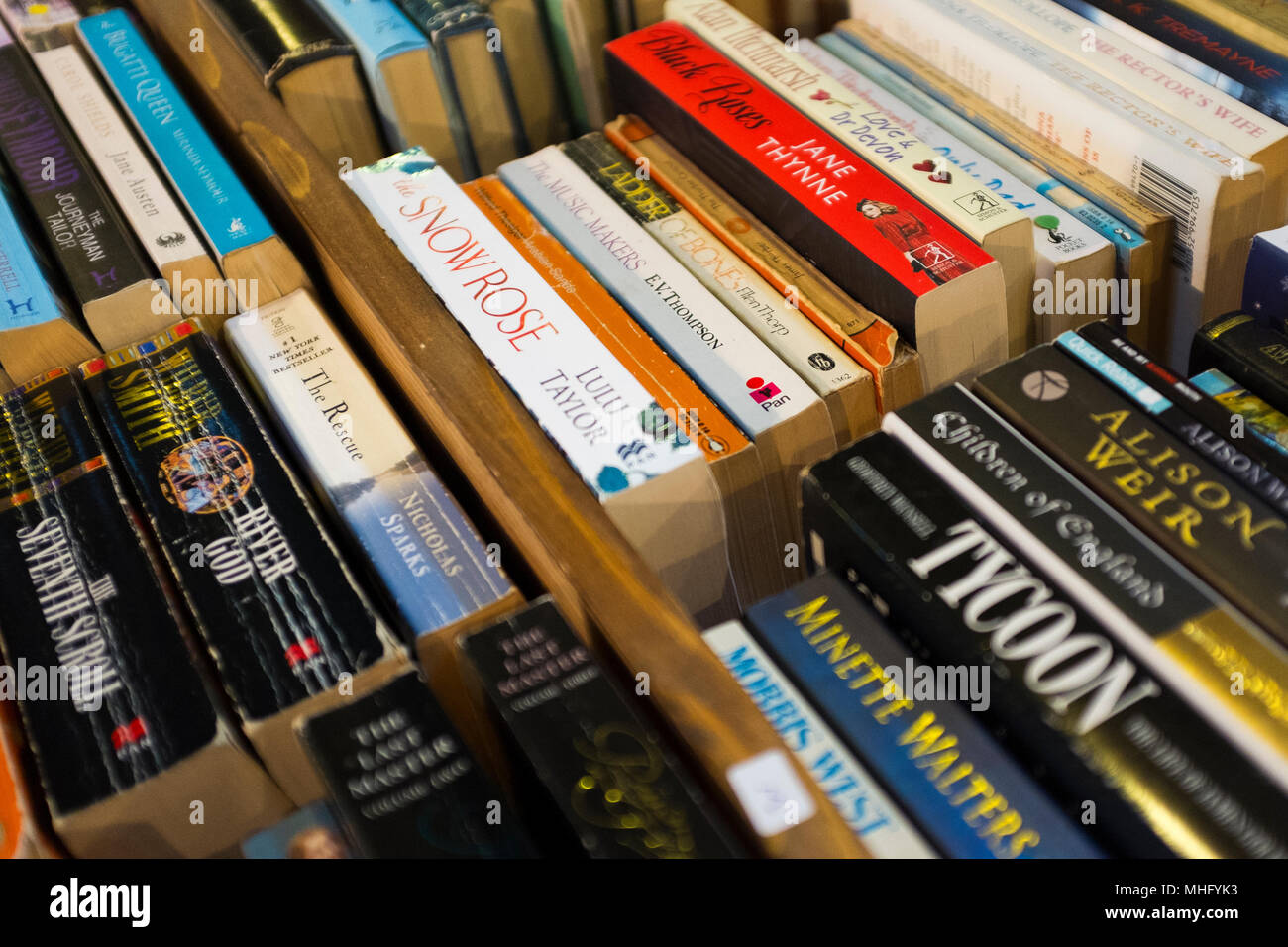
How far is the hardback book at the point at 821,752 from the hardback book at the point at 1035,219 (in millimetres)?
409

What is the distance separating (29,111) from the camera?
1064 mm

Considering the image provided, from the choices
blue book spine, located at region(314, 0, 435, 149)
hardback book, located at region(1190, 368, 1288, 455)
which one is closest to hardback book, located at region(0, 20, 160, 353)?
blue book spine, located at region(314, 0, 435, 149)

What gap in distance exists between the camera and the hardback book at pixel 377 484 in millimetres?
715

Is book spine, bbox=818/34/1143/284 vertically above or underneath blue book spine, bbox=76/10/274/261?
underneath

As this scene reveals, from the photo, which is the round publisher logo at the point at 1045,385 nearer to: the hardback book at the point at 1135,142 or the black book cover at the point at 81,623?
the hardback book at the point at 1135,142

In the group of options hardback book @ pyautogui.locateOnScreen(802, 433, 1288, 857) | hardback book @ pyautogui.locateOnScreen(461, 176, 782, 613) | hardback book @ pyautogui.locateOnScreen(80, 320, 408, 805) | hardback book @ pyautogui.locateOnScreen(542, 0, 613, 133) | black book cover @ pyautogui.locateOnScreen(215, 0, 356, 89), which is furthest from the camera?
hardback book @ pyautogui.locateOnScreen(542, 0, 613, 133)

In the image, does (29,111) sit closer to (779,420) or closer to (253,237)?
(253,237)

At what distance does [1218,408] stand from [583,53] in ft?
2.55

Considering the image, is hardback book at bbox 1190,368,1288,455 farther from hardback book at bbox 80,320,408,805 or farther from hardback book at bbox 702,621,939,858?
hardback book at bbox 80,320,408,805

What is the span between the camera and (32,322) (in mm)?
875

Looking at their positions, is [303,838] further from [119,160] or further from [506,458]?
[119,160]

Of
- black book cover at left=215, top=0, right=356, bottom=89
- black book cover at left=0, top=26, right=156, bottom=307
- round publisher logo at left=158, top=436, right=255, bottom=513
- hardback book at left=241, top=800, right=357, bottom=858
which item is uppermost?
black book cover at left=215, top=0, right=356, bottom=89

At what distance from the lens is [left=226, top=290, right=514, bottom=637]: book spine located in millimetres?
723
